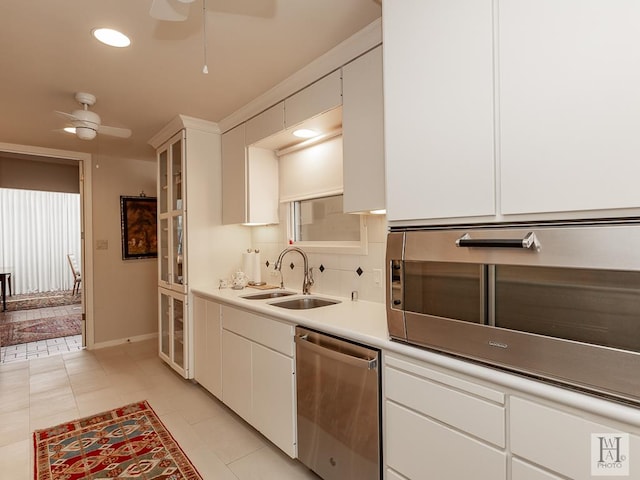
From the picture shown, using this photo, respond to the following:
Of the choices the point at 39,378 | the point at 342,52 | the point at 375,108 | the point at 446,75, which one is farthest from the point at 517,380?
the point at 39,378

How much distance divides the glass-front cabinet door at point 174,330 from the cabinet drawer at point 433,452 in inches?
87.5

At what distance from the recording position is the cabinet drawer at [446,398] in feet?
3.75

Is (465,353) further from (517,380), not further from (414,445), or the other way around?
(414,445)

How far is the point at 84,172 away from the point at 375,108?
3963 mm

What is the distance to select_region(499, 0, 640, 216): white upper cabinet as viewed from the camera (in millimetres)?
897

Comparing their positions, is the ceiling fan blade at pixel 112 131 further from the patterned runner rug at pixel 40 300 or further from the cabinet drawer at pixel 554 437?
the patterned runner rug at pixel 40 300

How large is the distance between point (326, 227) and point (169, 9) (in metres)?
1.72

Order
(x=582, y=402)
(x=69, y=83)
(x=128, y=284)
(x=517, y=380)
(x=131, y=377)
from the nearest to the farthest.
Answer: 1. (x=582, y=402)
2. (x=517, y=380)
3. (x=69, y=83)
4. (x=131, y=377)
5. (x=128, y=284)

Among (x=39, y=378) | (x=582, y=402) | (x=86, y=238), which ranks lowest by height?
(x=39, y=378)

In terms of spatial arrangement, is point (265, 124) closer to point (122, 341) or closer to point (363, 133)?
point (363, 133)

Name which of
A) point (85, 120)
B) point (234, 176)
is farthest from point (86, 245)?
point (234, 176)

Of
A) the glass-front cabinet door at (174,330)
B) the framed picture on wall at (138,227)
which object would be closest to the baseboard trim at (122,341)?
the framed picture on wall at (138,227)

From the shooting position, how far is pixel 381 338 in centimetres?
150

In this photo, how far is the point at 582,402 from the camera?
3.15 feet
